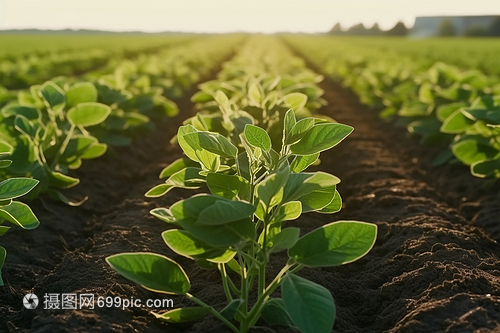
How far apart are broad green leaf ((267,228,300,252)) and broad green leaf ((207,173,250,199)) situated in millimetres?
226

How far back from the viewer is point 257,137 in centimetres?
177

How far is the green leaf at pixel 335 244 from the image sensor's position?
5.32 ft

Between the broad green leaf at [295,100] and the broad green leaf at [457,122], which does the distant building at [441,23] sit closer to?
the broad green leaf at [457,122]

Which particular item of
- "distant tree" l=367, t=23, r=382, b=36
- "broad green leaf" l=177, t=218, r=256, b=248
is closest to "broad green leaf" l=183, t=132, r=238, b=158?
"broad green leaf" l=177, t=218, r=256, b=248

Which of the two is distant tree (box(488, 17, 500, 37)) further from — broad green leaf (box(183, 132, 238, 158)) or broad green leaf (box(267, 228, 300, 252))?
broad green leaf (box(267, 228, 300, 252))

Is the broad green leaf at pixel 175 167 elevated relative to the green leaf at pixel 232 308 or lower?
elevated

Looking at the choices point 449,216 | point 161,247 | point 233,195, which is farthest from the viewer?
point 449,216

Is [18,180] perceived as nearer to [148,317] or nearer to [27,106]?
[148,317]

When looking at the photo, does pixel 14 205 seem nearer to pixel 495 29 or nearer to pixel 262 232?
pixel 262 232

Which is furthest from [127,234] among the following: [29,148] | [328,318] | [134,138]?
[134,138]

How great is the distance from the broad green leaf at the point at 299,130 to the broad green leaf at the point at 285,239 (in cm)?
37

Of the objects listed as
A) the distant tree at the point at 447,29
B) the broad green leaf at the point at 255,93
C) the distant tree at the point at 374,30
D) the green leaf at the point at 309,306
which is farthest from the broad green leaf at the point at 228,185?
the distant tree at the point at 374,30

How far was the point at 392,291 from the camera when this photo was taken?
7.73 feet

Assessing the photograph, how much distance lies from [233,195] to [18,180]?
0.90 m
